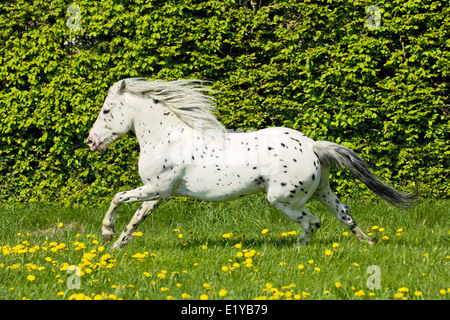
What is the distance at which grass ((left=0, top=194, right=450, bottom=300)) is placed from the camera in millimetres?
3643

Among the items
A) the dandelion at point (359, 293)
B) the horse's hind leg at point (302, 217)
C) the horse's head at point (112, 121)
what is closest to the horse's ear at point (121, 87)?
the horse's head at point (112, 121)

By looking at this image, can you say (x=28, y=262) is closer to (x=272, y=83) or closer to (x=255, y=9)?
(x=272, y=83)

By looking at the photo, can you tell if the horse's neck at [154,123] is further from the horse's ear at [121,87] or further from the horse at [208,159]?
the horse's ear at [121,87]

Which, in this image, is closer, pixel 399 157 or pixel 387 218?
pixel 387 218

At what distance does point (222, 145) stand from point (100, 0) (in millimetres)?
3086

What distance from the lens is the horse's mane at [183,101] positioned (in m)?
4.89

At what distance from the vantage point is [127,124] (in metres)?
5.00

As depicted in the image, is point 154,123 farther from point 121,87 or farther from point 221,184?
point 221,184

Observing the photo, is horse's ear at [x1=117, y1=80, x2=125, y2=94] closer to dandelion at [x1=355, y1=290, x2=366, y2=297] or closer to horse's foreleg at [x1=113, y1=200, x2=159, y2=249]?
horse's foreleg at [x1=113, y1=200, x2=159, y2=249]

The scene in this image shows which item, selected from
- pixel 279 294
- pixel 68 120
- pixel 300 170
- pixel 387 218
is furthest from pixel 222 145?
pixel 68 120

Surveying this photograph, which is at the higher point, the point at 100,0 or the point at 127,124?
the point at 100,0

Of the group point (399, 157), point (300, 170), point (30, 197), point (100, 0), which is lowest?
point (30, 197)
